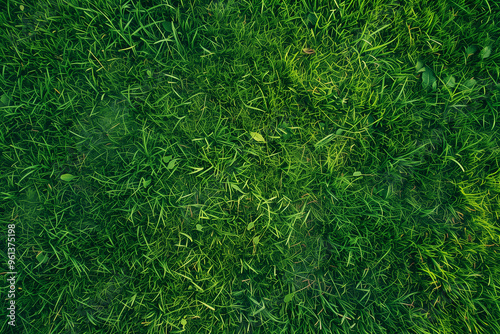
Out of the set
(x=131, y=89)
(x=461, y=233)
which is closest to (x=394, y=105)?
(x=461, y=233)

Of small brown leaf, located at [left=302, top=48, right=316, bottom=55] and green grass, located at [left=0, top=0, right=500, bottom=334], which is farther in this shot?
small brown leaf, located at [left=302, top=48, right=316, bottom=55]

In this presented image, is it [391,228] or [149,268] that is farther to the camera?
[391,228]

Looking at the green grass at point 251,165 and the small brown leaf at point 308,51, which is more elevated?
the small brown leaf at point 308,51

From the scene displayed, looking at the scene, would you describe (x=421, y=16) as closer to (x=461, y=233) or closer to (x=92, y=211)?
(x=461, y=233)

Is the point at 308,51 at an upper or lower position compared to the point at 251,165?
upper

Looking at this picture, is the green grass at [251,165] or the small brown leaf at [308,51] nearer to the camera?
the green grass at [251,165]

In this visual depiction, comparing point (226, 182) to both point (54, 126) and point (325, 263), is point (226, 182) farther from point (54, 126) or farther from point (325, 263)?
point (54, 126)

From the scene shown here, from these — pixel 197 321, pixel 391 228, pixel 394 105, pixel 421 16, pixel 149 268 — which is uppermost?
pixel 421 16

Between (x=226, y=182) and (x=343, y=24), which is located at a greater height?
(x=343, y=24)
